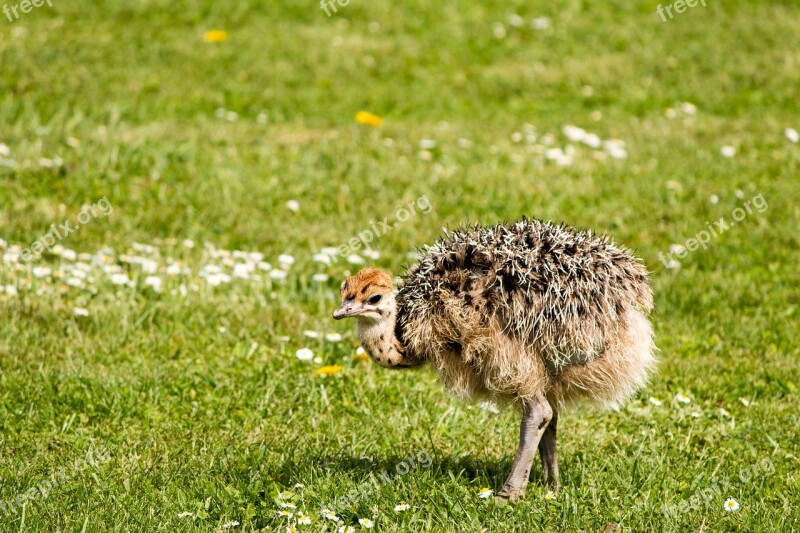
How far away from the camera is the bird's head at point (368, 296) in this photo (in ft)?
15.8

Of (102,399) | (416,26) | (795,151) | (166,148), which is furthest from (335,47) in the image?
(102,399)

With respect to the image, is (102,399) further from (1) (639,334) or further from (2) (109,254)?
(1) (639,334)

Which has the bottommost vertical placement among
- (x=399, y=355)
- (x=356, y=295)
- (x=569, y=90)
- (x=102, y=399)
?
(x=569, y=90)

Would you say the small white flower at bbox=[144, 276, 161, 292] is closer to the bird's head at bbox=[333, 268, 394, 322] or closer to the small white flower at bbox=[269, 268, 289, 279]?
the small white flower at bbox=[269, 268, 289, 279]

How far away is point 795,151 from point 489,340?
7.33 metres

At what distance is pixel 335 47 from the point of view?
44.7 feet

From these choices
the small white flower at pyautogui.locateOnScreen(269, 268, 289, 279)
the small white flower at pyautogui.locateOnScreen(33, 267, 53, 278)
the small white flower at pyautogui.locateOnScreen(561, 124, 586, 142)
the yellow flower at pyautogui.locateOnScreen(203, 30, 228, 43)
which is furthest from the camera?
the yellow flower at pyautogui.locateOnScreen(203, 30, 228, 43)

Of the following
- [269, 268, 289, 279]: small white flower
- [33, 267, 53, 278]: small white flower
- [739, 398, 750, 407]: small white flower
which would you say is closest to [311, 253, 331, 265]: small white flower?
[269, 268, 289, 279]: small white flower

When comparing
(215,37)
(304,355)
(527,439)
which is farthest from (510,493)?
(215,37)

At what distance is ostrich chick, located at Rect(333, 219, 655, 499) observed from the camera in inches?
186

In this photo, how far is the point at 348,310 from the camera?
15.6 ft

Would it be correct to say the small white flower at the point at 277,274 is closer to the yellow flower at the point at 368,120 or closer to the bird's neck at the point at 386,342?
the bird's neck at the point at 386,342

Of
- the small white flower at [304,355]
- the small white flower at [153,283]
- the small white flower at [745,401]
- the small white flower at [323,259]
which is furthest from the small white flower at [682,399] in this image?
the small white flower at [153,283]

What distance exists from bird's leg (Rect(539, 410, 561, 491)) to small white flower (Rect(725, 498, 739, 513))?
86 cm
